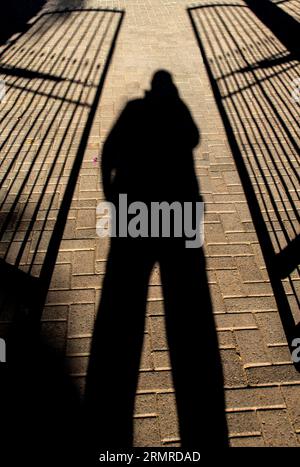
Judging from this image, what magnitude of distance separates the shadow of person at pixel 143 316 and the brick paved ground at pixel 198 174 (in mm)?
86

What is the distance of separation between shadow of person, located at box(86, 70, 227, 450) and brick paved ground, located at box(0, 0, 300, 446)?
86 millimetres

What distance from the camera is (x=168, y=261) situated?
326 centimetres

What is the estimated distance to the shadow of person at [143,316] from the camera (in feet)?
7.66

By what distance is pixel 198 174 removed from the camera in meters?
4.20

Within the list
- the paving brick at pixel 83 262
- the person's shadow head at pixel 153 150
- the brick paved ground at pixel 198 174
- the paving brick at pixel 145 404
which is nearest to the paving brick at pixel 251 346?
the brick paved ground at pixel 198 174

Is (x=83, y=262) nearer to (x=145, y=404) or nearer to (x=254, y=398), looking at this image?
(x=145, y=404)

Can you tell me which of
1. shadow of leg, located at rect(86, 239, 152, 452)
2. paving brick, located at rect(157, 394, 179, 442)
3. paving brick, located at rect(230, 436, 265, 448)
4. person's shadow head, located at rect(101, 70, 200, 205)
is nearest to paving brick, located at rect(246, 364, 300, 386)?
paving brick, located at rect(230, 436, 265, 448)

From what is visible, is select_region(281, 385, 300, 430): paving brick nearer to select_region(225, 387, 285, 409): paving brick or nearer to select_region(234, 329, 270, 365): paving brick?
select_region(225, 387, 285, 409): paving brick

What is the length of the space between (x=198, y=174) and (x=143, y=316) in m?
2.18

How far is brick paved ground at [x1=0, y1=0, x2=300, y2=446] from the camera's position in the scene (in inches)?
98.1

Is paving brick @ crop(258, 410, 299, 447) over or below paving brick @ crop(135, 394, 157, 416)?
below

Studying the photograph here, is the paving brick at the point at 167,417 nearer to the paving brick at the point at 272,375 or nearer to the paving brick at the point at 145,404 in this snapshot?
the paving brick at the point at 145,404

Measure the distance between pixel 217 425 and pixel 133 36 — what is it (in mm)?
8337

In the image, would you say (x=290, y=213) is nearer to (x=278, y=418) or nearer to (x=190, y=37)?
(x=278, y=418)
